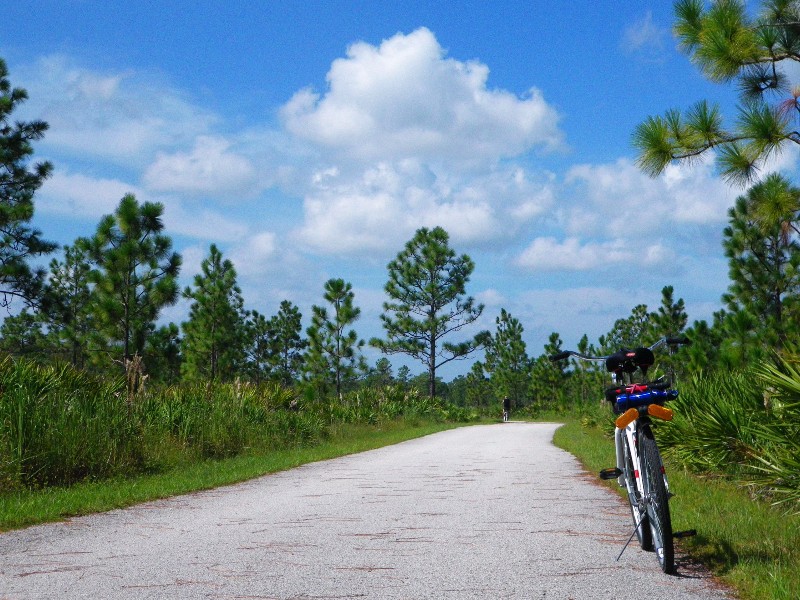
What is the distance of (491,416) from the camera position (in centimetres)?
6331

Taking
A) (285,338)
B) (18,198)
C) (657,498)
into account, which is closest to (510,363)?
(285,338)

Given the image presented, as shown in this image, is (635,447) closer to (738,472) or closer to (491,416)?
(738,472)

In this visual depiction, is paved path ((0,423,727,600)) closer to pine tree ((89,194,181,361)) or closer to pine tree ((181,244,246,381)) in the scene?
pine tree ((89,194,181,361))

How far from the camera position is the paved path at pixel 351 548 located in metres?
4.81

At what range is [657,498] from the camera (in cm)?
499

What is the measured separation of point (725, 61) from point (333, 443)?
1406 centimetres

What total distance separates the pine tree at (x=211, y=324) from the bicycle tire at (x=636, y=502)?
153ft

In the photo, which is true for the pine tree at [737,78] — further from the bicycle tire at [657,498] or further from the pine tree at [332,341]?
the pine tree at [332,341]

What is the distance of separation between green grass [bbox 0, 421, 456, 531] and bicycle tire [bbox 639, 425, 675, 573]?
5.80 metres

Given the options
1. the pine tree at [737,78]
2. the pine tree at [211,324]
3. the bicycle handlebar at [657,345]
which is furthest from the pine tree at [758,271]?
the pine tree at [211,324]

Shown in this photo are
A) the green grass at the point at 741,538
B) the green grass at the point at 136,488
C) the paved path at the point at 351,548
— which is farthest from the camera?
the green grass at the point at 136,488

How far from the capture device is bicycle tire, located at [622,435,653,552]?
5674mm

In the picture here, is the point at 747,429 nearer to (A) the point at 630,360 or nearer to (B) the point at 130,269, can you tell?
(A) the point at 630,360

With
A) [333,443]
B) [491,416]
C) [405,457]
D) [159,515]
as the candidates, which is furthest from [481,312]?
[159,515]
